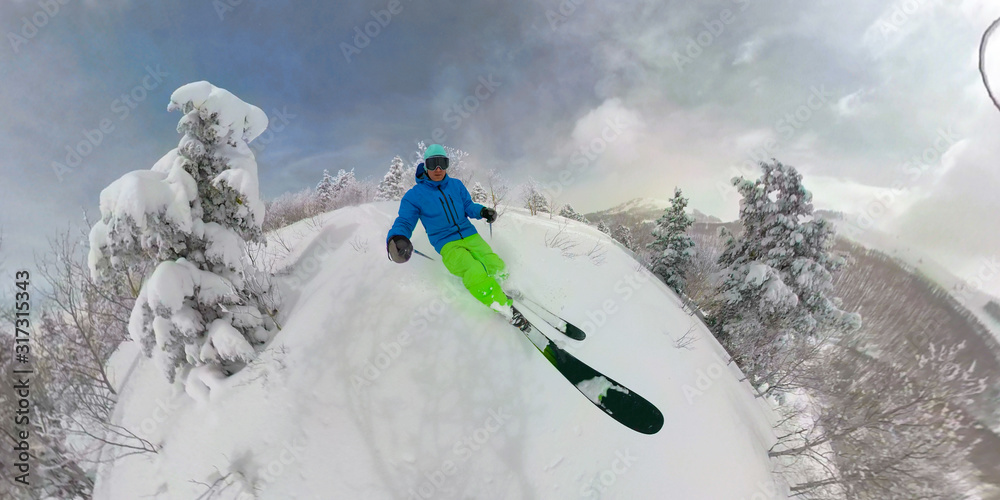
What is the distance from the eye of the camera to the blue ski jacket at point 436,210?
5.25m

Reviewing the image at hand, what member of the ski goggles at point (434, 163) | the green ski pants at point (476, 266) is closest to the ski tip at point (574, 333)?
the green ski pants at point (476, 266)

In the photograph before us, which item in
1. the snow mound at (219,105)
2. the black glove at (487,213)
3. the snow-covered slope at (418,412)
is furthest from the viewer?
the black glove at (487,213)

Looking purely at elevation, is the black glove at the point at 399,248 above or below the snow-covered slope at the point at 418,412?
above

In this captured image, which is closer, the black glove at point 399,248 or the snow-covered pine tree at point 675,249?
the black glove at point 399,248

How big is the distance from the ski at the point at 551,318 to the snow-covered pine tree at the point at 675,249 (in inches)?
301

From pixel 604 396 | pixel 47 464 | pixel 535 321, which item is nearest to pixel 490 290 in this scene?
pixel 535 321

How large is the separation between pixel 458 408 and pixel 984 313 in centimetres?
7365

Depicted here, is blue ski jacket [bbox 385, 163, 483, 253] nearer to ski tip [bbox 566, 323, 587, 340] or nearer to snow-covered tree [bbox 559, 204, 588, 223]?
ski tip [bbox 566, 323, 587, 340]

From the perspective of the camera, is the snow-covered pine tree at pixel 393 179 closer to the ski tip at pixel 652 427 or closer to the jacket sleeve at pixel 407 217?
the jacket sleeve at pixel 407 217

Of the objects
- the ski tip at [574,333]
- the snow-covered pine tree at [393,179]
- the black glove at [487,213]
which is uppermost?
the snow-covered pine tree at [393,179]

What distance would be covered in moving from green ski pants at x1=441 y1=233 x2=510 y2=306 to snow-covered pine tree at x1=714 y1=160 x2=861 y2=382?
9.10 metres

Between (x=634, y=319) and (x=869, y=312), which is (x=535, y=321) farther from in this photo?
(x=869, y=312)

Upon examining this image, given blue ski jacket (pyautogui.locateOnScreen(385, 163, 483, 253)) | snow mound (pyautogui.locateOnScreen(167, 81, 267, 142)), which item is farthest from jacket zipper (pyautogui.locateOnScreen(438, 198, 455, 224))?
snow mound (pyautogui.locateOnScreen(167, 81, 267, 142))

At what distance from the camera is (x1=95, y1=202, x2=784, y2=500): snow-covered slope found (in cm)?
400
